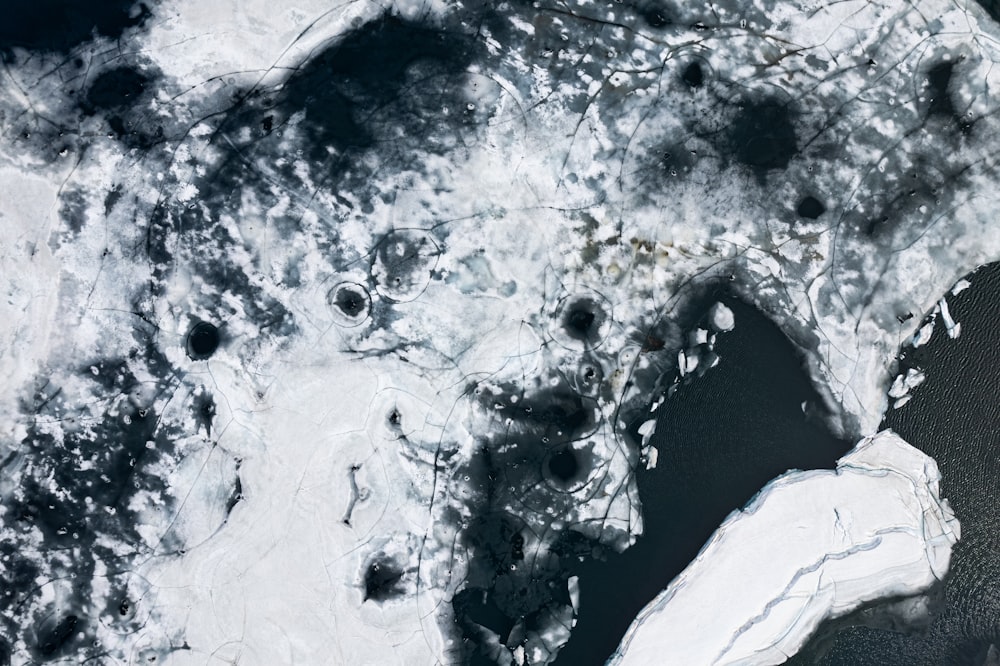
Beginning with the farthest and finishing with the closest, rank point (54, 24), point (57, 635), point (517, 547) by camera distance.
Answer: point (54, 24), point (517, 547), point (57, 635)

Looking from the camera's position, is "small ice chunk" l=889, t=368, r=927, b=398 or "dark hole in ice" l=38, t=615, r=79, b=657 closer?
"dark hole in ice" l=38, t=615, r=79, b=657

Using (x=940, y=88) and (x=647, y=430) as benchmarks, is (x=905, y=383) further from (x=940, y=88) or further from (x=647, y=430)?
(x=940, y=88)

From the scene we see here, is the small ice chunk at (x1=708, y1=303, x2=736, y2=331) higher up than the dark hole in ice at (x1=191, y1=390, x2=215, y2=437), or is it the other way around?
the small ice chunk at (x1=708, y1=303, x2=736, y2=331)

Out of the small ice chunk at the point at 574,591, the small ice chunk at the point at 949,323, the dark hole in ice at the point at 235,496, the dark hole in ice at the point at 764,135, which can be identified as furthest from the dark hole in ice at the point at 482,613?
the small ice chunk at the point at 949,323

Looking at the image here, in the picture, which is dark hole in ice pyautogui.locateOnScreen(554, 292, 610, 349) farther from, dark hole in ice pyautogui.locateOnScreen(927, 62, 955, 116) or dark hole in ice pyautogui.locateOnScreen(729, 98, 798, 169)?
dark hole in ice pyautogui.locateOnScreen(927, 62, 955, 116)

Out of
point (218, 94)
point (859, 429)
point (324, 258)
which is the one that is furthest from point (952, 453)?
point (218, 94)

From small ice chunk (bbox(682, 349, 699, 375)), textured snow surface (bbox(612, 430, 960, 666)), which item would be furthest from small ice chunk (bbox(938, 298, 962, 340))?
small ice chunk (bbox(682, 349, 699, 375))

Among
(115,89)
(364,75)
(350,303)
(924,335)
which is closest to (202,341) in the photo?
(350,303)
